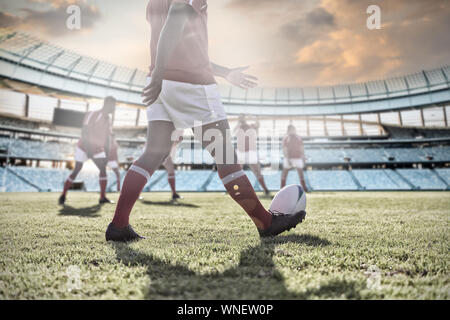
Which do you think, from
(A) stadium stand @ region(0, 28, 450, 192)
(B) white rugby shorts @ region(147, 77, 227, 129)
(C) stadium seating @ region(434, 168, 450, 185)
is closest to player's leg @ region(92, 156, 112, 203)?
(B) white rugby shorts @ region(147, 77, 227, 129)

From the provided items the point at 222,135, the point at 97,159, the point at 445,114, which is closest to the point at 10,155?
the point at 97,159

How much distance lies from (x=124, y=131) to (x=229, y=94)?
16393 millimetres

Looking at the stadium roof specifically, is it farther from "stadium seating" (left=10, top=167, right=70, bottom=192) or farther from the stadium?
"stadium seating" (left=10, top=167, right=70, bottom=192)

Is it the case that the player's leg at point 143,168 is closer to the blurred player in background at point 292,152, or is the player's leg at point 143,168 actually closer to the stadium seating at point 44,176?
the blurred player in background at point 292,152

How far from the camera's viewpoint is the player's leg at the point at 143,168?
2113mm

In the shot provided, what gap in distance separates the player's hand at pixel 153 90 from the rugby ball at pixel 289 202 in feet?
4.70

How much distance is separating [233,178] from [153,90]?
94 centimetres

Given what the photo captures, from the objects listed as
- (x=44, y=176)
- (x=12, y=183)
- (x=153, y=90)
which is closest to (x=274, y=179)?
(x=44, y=176)

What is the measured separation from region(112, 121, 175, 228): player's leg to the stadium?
0.93 feet

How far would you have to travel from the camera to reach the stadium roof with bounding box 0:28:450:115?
83.9 ft

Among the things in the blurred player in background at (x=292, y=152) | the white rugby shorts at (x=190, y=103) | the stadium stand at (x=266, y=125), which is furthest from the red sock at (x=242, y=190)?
the stadium stand at (x=266, y=125)

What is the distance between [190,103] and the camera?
2.10m
